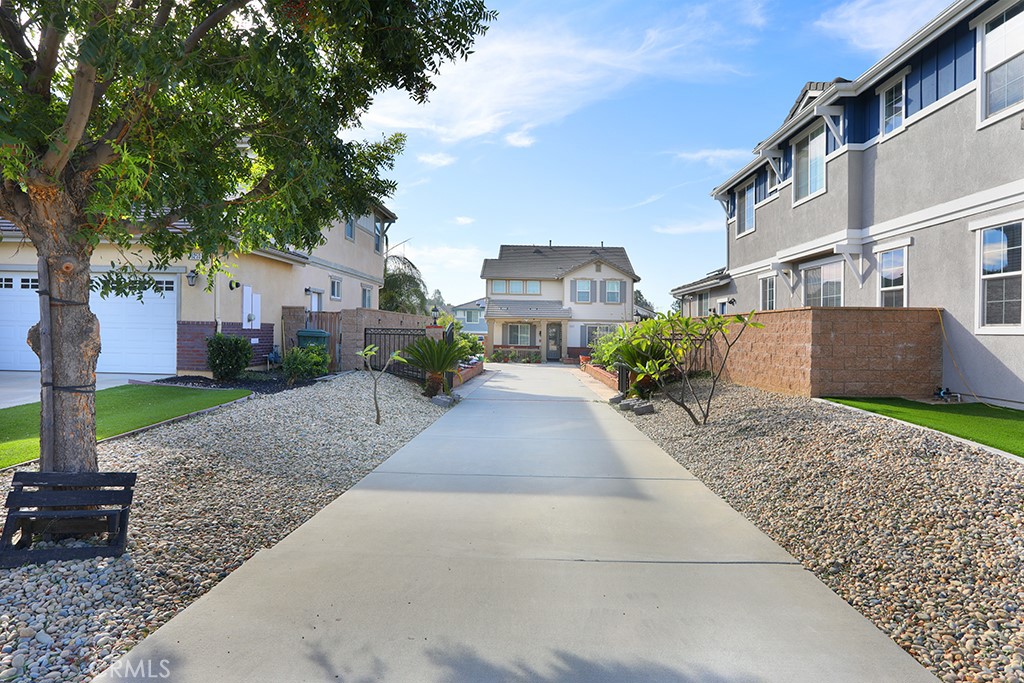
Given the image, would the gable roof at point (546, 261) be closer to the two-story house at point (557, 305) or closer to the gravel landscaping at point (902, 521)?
the two-story house at point (557, 305)

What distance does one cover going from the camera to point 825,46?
40.3 feet

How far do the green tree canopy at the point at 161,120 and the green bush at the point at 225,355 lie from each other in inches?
324

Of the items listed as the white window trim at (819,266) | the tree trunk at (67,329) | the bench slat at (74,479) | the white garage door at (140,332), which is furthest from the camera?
the white garage door at (140,332)

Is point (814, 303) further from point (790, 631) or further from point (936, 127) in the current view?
point (790, 631)

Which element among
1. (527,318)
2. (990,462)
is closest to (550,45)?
(990,462)

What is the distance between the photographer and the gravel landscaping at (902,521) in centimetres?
342

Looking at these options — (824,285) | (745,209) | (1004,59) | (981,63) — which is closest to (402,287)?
(745,209)

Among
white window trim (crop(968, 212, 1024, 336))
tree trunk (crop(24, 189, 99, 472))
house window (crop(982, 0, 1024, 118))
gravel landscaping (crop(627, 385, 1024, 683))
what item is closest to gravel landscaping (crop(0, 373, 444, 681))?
tree trunk (crop(24, 189, 99, 472))

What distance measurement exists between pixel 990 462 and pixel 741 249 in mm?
13720

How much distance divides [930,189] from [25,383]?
1822cm

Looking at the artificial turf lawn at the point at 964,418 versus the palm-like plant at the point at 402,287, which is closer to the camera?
the artificial turf lawn at the point at 964,418

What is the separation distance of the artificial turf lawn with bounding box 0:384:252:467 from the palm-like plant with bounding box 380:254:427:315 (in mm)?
18498

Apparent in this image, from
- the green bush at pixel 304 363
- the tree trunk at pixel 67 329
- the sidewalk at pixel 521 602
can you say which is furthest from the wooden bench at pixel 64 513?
the green bush at pixel 304 363

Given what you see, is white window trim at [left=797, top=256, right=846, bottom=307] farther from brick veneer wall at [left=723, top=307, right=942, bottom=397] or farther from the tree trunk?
the tree trunk
